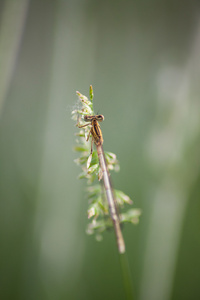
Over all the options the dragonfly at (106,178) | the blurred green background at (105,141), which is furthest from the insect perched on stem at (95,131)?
the blurred green background at (105,141)

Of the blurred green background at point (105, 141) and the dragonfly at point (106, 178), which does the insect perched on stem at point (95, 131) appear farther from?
the blurred green background at point (105, 141)

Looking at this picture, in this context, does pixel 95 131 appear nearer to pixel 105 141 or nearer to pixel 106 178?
pixel 106 178

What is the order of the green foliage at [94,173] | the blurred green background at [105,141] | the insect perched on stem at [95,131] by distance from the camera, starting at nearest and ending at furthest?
the green foliage at [94,173], the insect perched on stem at [95,131], the blurred green background at [105,141]

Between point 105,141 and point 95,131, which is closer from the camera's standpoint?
point 95,131

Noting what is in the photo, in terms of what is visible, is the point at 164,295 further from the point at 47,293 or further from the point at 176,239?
the point at 47,293

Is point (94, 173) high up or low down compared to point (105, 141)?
down

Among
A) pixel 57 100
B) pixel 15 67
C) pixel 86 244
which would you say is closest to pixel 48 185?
pixel 86 244

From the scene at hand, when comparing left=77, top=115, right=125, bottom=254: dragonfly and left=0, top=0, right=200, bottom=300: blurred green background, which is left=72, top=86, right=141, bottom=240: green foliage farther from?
left=0, top=0, right=200, bottom=300: blurred green background

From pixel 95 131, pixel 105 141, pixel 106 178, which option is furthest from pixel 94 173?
pixel 105 141
